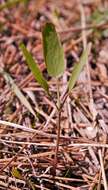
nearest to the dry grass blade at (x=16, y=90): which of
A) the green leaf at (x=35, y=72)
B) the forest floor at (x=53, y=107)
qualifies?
the forest floor at (x=53, y=107)

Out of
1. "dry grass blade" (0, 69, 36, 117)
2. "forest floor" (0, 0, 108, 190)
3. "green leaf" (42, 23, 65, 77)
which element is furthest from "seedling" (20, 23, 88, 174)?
"dry grass blade" (0, 69, 36, 117)

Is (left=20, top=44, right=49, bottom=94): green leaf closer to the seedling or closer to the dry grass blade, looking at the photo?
the seedling

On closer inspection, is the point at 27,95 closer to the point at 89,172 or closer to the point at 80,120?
the point at 80,120

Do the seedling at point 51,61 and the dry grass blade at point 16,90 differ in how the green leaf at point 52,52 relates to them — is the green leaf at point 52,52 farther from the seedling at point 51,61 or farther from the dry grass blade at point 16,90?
the dry grass blade at point 16,90

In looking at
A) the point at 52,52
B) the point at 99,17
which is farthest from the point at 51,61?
the point at 99,17

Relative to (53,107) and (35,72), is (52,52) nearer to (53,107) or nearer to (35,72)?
(35,72)

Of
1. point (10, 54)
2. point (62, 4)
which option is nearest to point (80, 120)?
point (10, 54)
